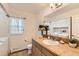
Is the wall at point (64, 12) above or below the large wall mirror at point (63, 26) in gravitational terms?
above

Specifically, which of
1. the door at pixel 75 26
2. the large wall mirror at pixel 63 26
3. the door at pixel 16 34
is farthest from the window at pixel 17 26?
the door at pixel 75 26

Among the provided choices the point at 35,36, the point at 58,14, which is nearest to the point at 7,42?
the point at 35,36

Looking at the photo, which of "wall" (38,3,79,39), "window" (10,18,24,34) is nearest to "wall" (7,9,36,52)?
"window" (10,18,24,34)

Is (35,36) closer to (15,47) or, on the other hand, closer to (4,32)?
(15,47)

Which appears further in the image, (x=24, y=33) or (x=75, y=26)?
(x=24, y=33)

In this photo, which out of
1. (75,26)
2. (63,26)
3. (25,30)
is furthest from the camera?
(25,30)

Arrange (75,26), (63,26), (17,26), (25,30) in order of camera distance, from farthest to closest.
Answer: (25,30), (17,26), (63,26), (75,26)

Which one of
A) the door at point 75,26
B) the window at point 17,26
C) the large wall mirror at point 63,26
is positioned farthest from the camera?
the window at point 17,26

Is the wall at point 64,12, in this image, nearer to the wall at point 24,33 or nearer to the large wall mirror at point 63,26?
the large wall mirror at point 63,26

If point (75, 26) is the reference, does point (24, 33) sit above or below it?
below

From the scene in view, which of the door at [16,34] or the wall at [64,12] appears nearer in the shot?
the wall at [64,12]

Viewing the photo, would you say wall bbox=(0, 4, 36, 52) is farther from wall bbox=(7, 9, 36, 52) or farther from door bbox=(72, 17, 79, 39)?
door bbox=(72, 17, 79, 39)

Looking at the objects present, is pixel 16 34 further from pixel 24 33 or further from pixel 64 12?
pixel 64 12

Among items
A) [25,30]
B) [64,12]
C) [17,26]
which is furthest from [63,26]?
[17,26]
